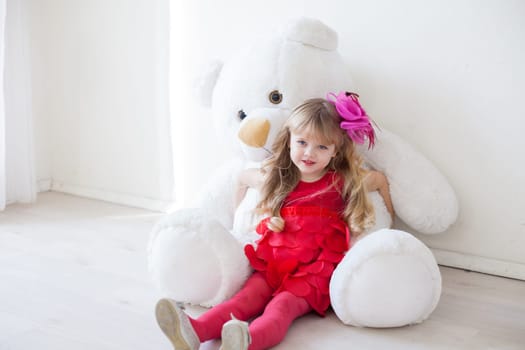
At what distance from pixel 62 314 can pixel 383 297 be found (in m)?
0.76

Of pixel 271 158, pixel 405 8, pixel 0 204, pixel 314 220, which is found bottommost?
pixel 0 204

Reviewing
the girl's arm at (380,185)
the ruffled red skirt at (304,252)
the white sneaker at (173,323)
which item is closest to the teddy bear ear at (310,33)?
the girl's arm at (380,185)

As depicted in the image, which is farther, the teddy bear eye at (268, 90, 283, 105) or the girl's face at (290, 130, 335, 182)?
the teddy bear eye at (268, 90, 283, 105)

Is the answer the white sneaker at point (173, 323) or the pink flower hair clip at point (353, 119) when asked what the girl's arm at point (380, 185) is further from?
the white sneaker at point (173, 323)

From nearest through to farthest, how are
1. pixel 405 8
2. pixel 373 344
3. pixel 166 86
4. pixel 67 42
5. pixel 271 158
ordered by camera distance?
1. pixel 373 344
2. pixel 271 158
3. pixel 405 8
4. pixel 166 86
5. pixel 67 42

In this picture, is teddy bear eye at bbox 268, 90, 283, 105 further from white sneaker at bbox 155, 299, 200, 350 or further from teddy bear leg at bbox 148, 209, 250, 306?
white sneaker at bbox 155, 299, 200, 350

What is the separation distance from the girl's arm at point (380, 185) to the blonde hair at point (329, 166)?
→ 10cm

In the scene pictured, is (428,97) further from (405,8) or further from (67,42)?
(67,42)

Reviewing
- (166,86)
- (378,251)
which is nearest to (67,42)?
(166,86)

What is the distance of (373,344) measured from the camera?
1589 mm

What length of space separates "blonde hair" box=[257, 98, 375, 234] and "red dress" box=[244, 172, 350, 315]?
2cm

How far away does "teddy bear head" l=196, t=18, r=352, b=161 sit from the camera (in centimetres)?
192

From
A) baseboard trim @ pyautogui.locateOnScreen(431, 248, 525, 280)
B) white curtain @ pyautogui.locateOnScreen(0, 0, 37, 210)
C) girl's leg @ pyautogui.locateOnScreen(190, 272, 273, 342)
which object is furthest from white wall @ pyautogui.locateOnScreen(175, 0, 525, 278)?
white curtain @ pyautogui.locateOnScreen(0, 0, 37, 210)

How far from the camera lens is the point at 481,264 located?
2.05 metres
